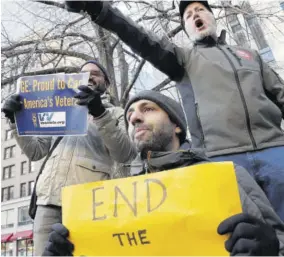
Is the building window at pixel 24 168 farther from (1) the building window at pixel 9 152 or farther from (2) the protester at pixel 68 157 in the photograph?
(2) the protester at pixel 68 157

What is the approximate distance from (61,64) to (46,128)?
6.11 metres

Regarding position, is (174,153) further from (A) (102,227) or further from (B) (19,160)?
(B) (19,160)

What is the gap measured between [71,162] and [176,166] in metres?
1.06

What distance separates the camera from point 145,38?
81.5 inches

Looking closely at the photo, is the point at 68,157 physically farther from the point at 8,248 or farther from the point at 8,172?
the point at 8,172

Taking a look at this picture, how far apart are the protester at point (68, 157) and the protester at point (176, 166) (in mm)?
329

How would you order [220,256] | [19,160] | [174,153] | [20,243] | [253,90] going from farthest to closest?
[19,160], [20,243], [253,90], [174,153], [220,256]

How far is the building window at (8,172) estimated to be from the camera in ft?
133

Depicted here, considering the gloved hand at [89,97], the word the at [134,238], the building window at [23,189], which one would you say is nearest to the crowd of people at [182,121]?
the gloved hand at [89,97]

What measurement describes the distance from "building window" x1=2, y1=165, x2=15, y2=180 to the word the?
4215 cm

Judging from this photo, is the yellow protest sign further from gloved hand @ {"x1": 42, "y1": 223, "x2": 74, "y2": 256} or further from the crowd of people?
the crowd of people

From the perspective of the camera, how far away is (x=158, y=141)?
1586mm

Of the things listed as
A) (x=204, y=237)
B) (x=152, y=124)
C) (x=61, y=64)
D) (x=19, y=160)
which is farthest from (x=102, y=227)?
(x=19, y=160)

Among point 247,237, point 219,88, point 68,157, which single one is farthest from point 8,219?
point 247,237
